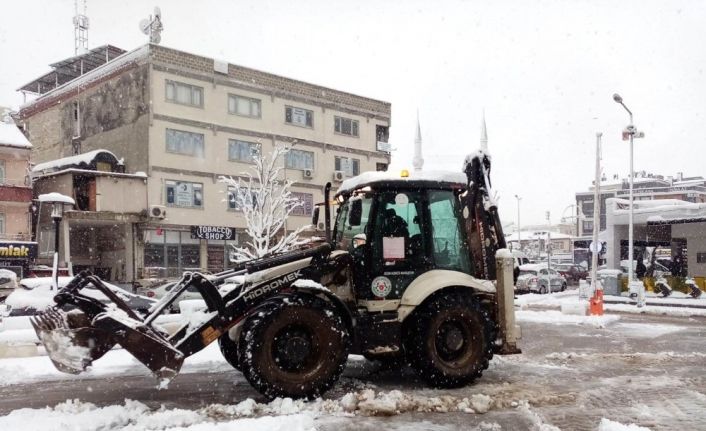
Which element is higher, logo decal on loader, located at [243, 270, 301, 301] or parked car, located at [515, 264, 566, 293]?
logo decal on loader, located at [243, 270, 301, 301]

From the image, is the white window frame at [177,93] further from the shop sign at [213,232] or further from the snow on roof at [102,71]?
the shop sign at [213,232]

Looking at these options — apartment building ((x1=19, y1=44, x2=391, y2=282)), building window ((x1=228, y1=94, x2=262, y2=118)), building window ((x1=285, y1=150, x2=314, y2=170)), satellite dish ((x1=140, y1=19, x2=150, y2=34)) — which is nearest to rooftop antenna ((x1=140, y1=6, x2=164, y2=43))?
satellite dish ((x1=140, y1=19, x2=150, y2=34))

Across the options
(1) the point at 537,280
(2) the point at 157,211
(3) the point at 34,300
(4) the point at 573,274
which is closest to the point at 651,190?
(4) the point at 573,274

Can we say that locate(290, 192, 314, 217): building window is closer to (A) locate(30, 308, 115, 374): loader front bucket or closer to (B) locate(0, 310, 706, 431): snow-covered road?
(B) locate(0, 310, 706, 431): snow-covered road

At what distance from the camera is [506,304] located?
25.8ft

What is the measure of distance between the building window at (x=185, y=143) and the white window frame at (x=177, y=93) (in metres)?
1.67

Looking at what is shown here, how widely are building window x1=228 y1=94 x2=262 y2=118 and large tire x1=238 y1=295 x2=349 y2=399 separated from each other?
31212 mm

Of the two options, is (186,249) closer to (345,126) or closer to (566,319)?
(345,126)

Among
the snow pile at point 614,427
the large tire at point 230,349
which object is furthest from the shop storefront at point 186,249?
the snow pile at point 614,427

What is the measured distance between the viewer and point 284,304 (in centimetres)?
664

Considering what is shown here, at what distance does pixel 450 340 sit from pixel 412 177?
2.11 metres

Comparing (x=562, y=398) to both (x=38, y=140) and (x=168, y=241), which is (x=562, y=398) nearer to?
(x=168, y=241)

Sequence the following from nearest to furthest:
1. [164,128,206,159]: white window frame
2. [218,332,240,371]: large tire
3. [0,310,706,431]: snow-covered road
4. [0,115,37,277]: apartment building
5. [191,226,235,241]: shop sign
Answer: [0,310,706,431]: snow-covered road < [218,332,240,371]: large tire < [0,115,37,277]: apartment building < [164,128,206,159]: white window frame < [191,226,235,241]: shop sign

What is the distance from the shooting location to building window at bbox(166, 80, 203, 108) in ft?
109
